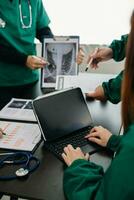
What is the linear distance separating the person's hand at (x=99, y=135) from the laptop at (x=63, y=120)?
2 centimetres

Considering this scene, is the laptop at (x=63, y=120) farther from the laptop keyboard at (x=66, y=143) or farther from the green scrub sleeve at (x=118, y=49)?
the green scrub sleeve at (x=118, y=49)

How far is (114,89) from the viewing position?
1.57 metres

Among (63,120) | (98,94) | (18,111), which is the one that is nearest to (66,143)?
(63,120)

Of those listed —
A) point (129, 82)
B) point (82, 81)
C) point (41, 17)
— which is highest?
point (41, 17)

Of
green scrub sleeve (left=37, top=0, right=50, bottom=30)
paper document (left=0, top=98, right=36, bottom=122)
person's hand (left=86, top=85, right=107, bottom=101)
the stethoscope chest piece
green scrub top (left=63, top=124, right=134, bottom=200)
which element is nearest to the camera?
green scrub top (left=63, top=124, right=134, bottom=200)

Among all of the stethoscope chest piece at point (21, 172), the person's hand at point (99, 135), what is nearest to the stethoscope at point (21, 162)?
the stethoscope chest piece at point (21, 172)

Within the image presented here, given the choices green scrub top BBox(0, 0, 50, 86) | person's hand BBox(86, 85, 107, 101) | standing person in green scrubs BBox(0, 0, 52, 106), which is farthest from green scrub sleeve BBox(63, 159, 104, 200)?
green scrub top BBox(0, 0, 50, 86)

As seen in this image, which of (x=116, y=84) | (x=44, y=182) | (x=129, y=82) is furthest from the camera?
(x=116, y=84)

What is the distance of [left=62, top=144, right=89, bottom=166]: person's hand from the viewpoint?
1097mm

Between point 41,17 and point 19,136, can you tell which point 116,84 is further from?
point 41,17

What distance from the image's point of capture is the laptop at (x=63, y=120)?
4.09 ft

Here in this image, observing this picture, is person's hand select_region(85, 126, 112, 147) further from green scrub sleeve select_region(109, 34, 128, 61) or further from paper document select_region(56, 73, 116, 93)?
green scrub sleeve select_region(109, 34, 128, 61)

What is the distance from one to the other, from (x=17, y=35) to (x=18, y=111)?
48 centimetres

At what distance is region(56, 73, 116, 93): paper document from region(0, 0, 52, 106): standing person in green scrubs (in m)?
0.14
